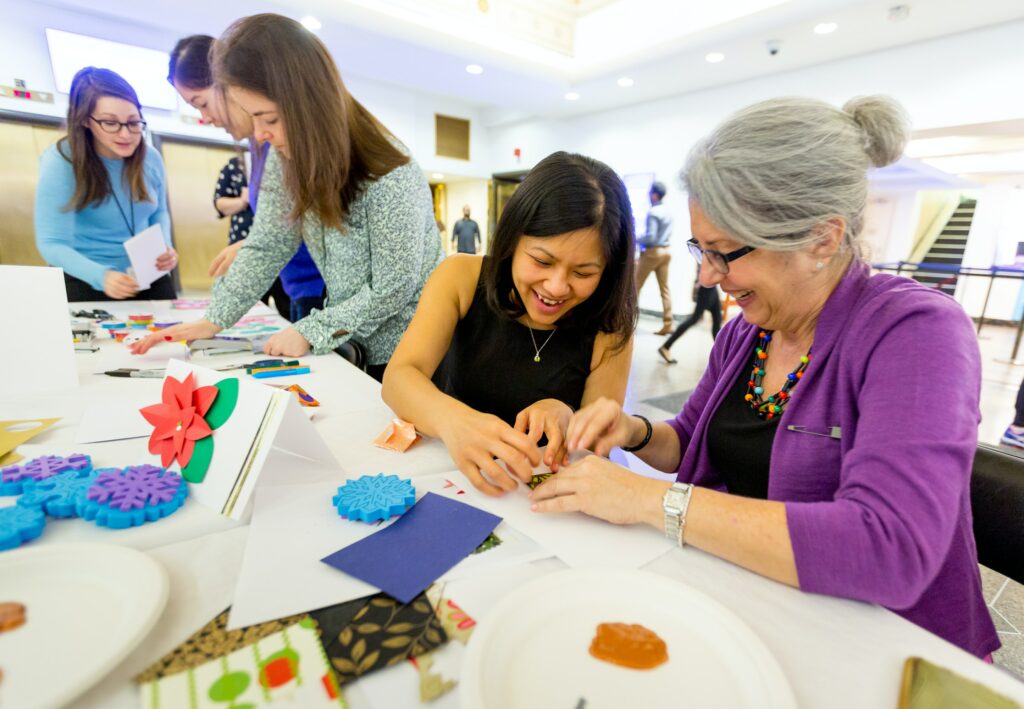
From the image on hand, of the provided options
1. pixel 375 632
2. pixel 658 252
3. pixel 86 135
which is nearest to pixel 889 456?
pixel 375 632

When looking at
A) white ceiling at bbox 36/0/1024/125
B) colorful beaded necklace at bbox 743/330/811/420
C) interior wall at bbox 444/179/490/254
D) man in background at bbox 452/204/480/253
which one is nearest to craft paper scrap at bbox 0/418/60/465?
colorful beaded necklace at bbox 743/330/811/420

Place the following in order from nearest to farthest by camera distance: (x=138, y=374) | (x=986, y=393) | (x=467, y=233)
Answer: (x=138, y=374)
(x=986, y=393)
(x=467, y=233)

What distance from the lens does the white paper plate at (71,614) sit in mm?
393

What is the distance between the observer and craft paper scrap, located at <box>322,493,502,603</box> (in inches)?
22.2

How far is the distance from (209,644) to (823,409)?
0.84 meters

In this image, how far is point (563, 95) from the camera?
276 inches

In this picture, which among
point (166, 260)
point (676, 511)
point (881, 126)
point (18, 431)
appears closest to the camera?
point (676, 511)

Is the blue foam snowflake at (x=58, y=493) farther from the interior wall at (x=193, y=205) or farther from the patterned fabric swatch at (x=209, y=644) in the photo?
the interior wall at (x=193, y=205)

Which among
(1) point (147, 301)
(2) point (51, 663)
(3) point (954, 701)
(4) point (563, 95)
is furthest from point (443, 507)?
(4) point (563, 95)

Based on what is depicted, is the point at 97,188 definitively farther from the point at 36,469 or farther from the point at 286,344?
the point at 36,469

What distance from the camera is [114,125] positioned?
6.49 ft

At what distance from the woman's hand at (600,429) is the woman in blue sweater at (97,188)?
82.2 inches

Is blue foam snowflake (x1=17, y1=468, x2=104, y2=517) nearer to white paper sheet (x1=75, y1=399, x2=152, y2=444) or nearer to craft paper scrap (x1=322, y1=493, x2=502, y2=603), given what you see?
white paper sheet (x1=75, y1=399, x2=152, y2=444)

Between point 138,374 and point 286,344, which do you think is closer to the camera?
point 138,374
